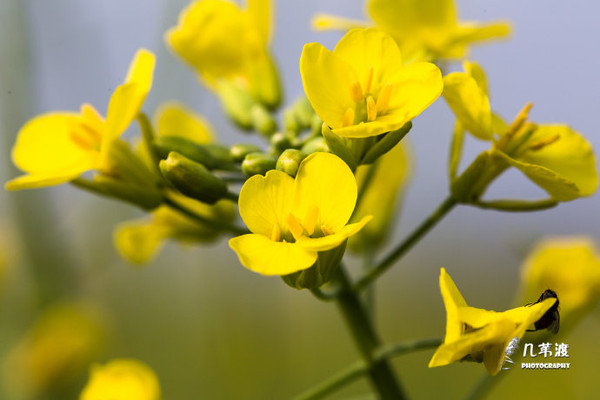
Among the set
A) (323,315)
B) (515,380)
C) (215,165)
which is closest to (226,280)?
(323,315)

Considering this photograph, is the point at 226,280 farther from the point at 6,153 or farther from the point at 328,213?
the point at 328,213

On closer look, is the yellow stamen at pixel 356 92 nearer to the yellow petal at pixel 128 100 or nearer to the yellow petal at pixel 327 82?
the yellow petal at pixel 327 82

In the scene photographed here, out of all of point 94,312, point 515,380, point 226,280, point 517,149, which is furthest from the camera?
point 226,280

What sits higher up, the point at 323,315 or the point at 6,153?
the point at 6,153

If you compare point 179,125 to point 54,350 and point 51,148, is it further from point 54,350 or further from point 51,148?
point 54,350

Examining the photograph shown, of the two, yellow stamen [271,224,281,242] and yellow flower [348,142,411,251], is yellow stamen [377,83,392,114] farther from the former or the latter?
yellow flower [348,142,411,251]
